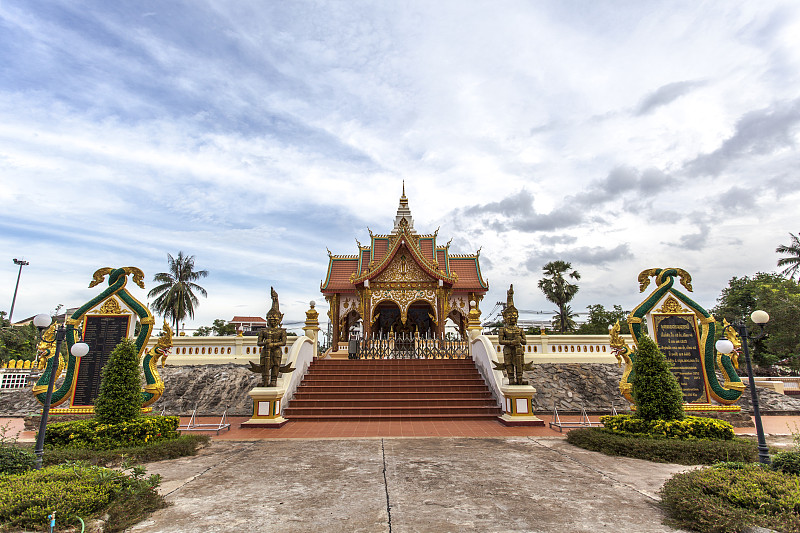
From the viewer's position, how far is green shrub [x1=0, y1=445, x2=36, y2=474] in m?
4.75

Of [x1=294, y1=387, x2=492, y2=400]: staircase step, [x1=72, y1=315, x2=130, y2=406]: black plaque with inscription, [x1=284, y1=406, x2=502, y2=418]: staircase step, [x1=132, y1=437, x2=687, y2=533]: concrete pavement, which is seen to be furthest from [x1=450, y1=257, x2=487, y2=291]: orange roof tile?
[x1=72, y1=315, x2=130, y2=406]: black plaque with inscription

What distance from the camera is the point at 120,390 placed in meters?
7.43

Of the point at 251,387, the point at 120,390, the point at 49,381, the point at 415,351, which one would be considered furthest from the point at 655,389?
the point at 251,387

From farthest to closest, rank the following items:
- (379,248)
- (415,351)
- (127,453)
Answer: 1. (379,248)
2. (415,351)
3. (127,453)

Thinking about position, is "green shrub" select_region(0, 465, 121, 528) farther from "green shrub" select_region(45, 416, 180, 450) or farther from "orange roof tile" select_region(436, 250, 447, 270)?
"orange roof tile" select_region(436, 250, 447, 270)

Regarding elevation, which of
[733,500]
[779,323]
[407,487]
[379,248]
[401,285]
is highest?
[379,248]

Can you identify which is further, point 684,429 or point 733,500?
point 684,429

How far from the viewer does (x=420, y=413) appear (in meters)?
11.1

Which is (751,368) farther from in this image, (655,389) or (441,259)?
(441,259)

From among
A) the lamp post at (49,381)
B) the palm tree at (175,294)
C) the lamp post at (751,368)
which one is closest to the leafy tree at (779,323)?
the lamp post at (751,368)

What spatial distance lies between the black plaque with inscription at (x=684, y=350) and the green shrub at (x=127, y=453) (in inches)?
422

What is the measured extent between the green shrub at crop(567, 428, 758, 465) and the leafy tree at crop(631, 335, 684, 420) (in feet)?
2.02

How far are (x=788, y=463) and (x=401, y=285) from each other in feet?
54.4

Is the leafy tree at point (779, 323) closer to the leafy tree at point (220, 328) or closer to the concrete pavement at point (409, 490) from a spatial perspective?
the concrete pavement at point (409, 490)
